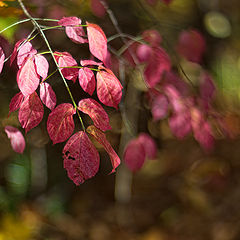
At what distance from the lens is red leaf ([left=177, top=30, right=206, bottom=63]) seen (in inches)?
54.6

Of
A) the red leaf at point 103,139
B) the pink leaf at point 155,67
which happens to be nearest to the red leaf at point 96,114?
the red leaf at point 103,139

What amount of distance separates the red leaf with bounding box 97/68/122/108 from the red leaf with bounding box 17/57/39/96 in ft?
0.45

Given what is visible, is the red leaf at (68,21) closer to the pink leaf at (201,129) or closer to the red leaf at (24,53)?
the red leaf at (24,53)

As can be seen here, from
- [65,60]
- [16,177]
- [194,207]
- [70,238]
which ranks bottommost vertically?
[194,207]

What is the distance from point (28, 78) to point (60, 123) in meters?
0.11

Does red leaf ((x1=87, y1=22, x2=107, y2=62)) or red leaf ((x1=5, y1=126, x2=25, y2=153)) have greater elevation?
red leaf ((x1=87, y1=22, x2=107, y2=62))

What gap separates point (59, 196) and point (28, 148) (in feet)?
1.27

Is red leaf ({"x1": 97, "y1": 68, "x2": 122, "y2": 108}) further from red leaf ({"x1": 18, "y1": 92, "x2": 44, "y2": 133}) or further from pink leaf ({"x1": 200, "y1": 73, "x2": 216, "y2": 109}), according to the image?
pink leaf ({"x1": 200, "y1": 73, "x2": 216, "y2": 109})

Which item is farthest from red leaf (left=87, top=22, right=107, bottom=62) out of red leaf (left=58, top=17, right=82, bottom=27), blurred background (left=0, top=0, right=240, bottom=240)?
blurred background (left=0, top=0, right=240, bottom=240)

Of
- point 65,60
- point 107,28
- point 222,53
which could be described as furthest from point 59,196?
point 222,53

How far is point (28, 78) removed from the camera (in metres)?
0.70

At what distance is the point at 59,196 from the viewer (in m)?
2.30

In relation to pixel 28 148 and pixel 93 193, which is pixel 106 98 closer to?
pixel 28 148

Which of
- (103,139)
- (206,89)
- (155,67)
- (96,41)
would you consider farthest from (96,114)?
(206,89)
